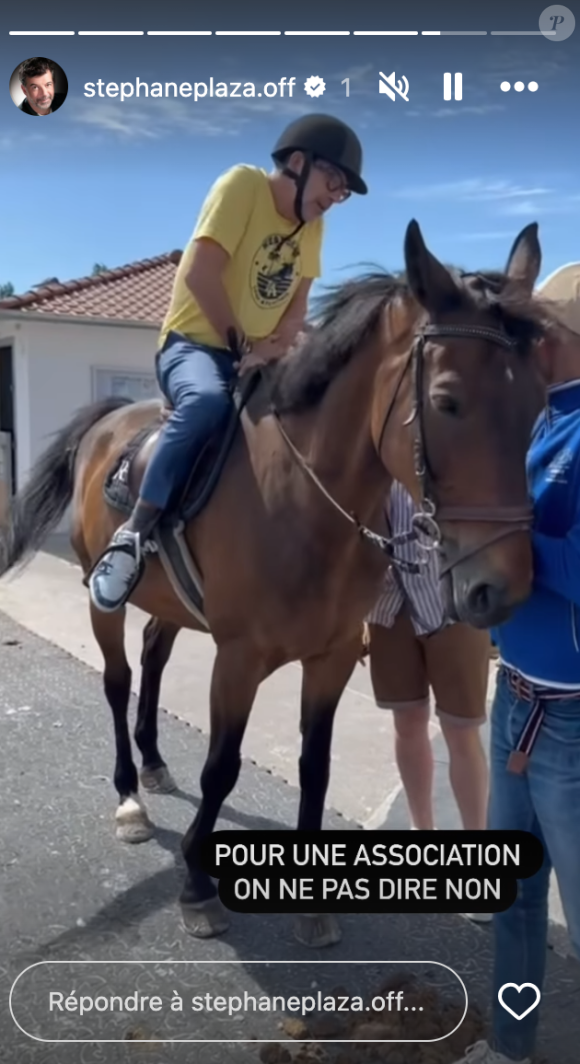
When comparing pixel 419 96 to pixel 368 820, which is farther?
pixel 368 820

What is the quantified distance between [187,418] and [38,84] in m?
0.91

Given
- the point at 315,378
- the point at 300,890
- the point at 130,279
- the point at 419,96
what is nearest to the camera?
the point at 419,96

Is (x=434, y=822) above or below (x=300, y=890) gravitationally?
below

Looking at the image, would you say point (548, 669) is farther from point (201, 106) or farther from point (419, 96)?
point (201, 106)

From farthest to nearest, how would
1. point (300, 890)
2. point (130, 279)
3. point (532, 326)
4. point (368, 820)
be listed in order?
point (368, 820), point (130, 279), point (300, 890), point (532, 326)

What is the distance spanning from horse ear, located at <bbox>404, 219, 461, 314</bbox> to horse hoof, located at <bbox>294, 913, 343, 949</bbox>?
1641mm

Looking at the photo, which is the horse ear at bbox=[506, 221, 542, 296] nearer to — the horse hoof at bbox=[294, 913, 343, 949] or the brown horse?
the brown horse

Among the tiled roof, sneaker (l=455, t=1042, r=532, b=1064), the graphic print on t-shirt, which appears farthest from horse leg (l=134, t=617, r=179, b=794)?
sneaker (l=455, t=1042, r=532, b=1064)

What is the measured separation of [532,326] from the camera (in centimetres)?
158

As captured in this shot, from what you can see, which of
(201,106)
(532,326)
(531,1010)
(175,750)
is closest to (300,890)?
(531,1010)

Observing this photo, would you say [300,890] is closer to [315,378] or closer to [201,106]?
[315,378]

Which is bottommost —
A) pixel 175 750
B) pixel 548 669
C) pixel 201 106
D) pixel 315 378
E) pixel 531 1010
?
pixel 175 750

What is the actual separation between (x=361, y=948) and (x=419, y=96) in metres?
2.07

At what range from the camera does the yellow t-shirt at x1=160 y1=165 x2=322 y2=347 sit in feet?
6.85
